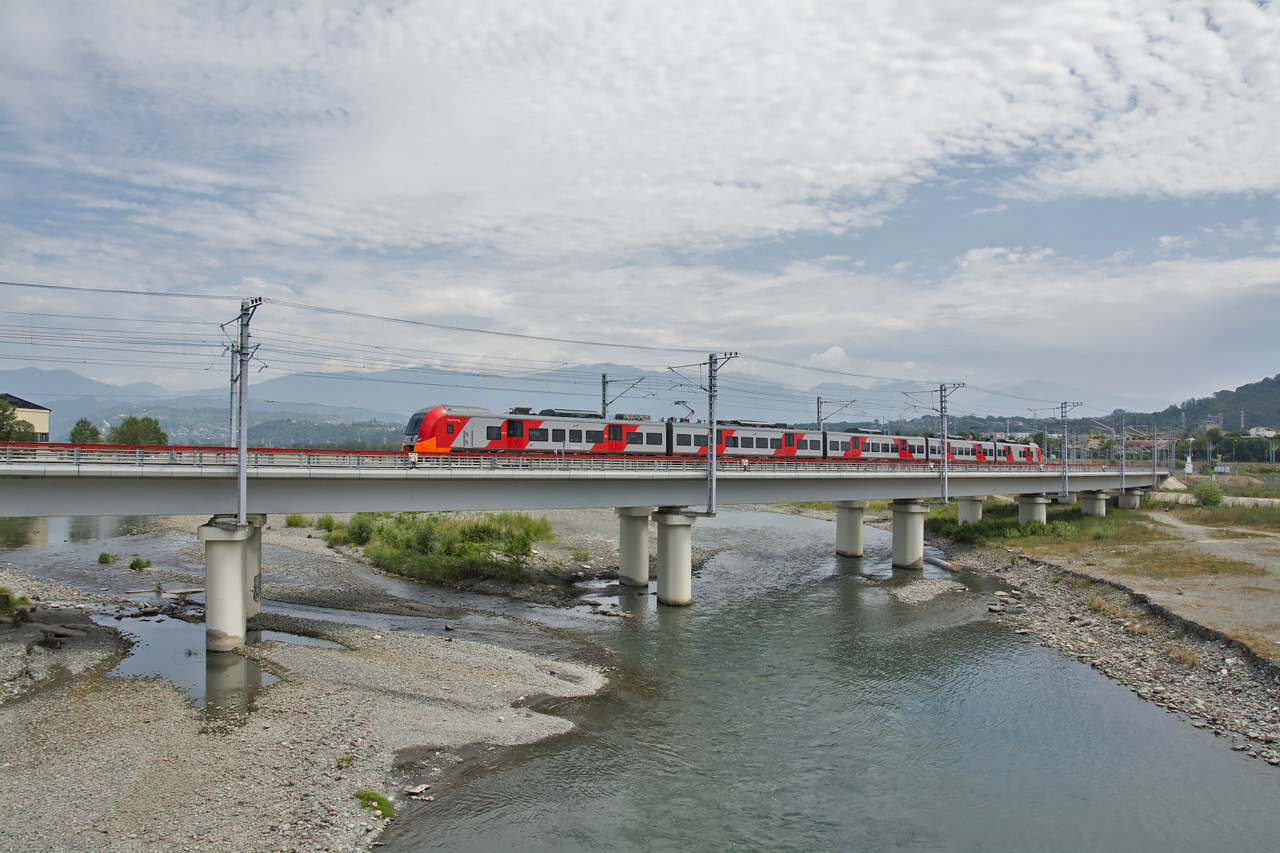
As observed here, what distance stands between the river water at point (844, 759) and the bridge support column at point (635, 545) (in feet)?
29.0

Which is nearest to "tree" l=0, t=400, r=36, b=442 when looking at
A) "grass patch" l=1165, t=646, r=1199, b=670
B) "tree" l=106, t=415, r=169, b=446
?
"tree" l=106, t=415, r=169, b=446

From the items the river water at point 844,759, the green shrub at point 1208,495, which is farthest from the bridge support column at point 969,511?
the river water at point 844,759

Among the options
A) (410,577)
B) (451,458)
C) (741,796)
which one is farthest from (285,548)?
(741,796)

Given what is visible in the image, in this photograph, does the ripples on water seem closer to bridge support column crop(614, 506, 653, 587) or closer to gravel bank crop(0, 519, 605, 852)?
gravel bank crop(0, 519, 605, 852)

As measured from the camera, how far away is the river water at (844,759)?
17.1 m

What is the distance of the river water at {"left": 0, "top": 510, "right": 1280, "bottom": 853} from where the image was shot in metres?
17.1

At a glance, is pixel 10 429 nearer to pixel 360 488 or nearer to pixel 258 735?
pixel 360 488

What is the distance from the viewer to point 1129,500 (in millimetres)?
84688

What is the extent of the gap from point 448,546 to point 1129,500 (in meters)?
80.5

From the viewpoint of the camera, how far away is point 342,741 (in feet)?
65.4

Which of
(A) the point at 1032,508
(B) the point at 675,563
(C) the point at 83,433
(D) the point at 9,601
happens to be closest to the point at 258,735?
(D) the point at 9,601

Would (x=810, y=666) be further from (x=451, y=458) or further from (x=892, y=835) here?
(x=451, y=458)

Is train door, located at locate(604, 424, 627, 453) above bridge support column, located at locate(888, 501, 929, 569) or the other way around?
above

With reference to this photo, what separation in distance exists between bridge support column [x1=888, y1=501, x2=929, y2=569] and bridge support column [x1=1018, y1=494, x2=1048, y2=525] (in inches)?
800
